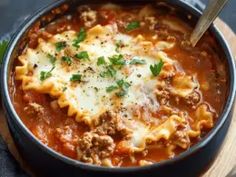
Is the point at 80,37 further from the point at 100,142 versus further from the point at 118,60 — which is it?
the point at 100,142

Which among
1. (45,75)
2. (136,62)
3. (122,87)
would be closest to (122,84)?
(122,87)

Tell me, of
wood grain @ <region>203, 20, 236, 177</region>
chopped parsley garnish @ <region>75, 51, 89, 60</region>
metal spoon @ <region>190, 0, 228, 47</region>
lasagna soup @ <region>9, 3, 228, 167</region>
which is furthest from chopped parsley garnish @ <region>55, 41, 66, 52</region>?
wood grain @ <region>203, 20, 236, 177</region>

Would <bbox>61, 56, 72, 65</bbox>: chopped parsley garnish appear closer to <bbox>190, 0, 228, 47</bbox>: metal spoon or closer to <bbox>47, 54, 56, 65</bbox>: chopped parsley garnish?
<bbox>47, 54, 56, 65</bbox>: chopped parsley garnish

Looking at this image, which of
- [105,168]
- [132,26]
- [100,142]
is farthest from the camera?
[132,26]

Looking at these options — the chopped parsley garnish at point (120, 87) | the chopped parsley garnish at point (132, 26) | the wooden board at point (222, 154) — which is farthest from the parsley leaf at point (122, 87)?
the wooden board at point (222, 154)

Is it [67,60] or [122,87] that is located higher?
[122,87]

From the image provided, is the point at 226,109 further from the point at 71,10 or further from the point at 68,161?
the point at 71,10
